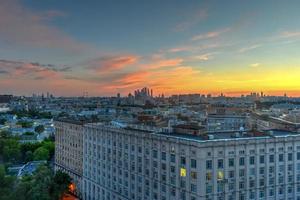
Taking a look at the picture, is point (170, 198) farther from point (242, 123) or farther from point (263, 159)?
point (242, 123)

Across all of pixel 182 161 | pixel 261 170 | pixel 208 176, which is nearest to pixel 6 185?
pixel 182 161

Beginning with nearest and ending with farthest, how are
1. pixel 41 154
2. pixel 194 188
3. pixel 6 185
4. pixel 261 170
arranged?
pixel 194 188 → pixel 261 170 → pixel 6 185 → pixel 41 154

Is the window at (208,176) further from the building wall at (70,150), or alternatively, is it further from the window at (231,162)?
the building wall at (70,150)

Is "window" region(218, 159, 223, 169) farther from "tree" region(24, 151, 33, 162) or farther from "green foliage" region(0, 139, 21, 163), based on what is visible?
"green foliage" region(0, 139, 21, 163)

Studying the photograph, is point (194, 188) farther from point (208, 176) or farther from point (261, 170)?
point (261, 170)

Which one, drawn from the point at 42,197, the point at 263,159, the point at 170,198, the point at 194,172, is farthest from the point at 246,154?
the point at 42,197

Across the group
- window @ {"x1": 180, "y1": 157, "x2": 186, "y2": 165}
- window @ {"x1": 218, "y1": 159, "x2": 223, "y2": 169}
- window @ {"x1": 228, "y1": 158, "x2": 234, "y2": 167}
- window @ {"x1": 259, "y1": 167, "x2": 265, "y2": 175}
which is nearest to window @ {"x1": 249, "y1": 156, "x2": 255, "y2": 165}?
window @ {"x1": 259, "y1": 167, "x2": 265, "y2": 175}

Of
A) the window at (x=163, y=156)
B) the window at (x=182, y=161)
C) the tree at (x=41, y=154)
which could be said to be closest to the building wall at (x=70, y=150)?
the tree at (x=41, y=154)
